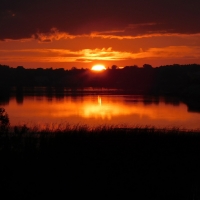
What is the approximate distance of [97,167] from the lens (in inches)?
612

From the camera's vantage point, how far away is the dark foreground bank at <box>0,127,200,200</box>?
13188 mm

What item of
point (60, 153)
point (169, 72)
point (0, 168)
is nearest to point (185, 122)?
point (60, 153)

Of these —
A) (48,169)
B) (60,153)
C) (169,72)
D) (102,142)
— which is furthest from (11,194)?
(169,72)

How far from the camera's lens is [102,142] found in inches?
762

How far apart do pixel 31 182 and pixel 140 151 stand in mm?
6676

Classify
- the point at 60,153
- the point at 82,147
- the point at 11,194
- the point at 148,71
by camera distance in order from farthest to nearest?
the point at 148,71
the point at 82,147
the point at 60,153
the point at 11,194

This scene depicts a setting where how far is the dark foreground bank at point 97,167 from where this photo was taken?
43.3ft

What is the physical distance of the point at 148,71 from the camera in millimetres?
195250

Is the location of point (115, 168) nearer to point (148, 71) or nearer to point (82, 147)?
point (82, 147)

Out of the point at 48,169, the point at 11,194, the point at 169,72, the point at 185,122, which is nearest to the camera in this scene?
the point at 11,194

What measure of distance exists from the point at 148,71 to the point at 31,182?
18486cm

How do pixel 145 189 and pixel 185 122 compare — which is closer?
pixel 145 189

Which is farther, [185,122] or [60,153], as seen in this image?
[185,122]

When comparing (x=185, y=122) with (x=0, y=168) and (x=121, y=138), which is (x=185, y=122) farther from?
(x=0, y=168)
